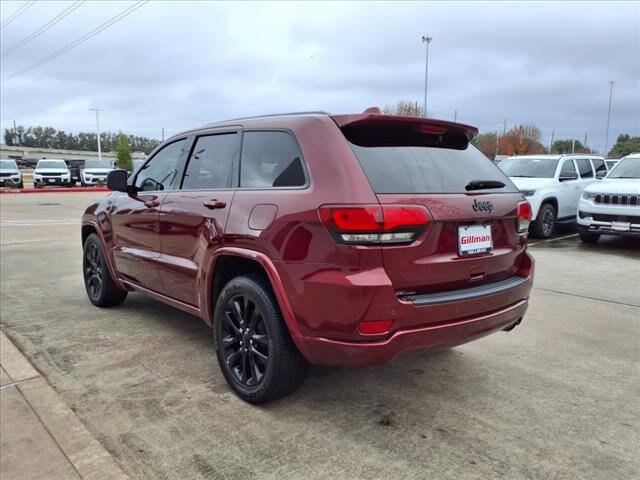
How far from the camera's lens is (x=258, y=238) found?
3.04 m

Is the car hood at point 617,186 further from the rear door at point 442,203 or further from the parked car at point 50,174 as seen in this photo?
the parked car at point 50,174

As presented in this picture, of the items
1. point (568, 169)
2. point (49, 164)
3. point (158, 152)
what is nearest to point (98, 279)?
point (158, 152)

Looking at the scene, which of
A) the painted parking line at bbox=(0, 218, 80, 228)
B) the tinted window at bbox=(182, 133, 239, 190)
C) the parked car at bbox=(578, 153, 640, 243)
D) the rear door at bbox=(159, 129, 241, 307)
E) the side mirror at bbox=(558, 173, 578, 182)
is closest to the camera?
the rear door at bbox=(159, 129, 241, 307)

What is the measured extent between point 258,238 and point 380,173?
799mm

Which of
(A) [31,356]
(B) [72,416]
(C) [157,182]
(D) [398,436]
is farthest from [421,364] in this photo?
(A) [31,356]

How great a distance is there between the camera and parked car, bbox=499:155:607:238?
1052 centimetres

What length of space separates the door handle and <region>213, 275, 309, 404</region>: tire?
51cm

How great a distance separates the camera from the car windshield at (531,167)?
1123 centimetres

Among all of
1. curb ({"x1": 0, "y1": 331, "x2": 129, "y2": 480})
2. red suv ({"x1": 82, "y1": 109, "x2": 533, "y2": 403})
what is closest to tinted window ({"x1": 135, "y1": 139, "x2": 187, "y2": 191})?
red suv ({"x1": 82, "y1": 109, "x2": 533, "y2": 403})

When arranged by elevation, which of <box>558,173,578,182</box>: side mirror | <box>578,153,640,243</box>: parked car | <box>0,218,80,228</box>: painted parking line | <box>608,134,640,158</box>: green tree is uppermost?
<box>608,134,640,158</box>: green tree

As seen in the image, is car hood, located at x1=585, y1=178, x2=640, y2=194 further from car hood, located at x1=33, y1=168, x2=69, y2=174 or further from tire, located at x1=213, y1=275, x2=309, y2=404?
car hood, located at x1=33, y1=168, x2=69, y2=174

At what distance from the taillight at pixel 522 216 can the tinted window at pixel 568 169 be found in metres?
8.60

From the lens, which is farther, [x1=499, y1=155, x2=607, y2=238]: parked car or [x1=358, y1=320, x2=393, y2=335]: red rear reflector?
[x1=499, y1=155, x2=607, y2=238]: parked car

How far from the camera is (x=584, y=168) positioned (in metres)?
11.9
